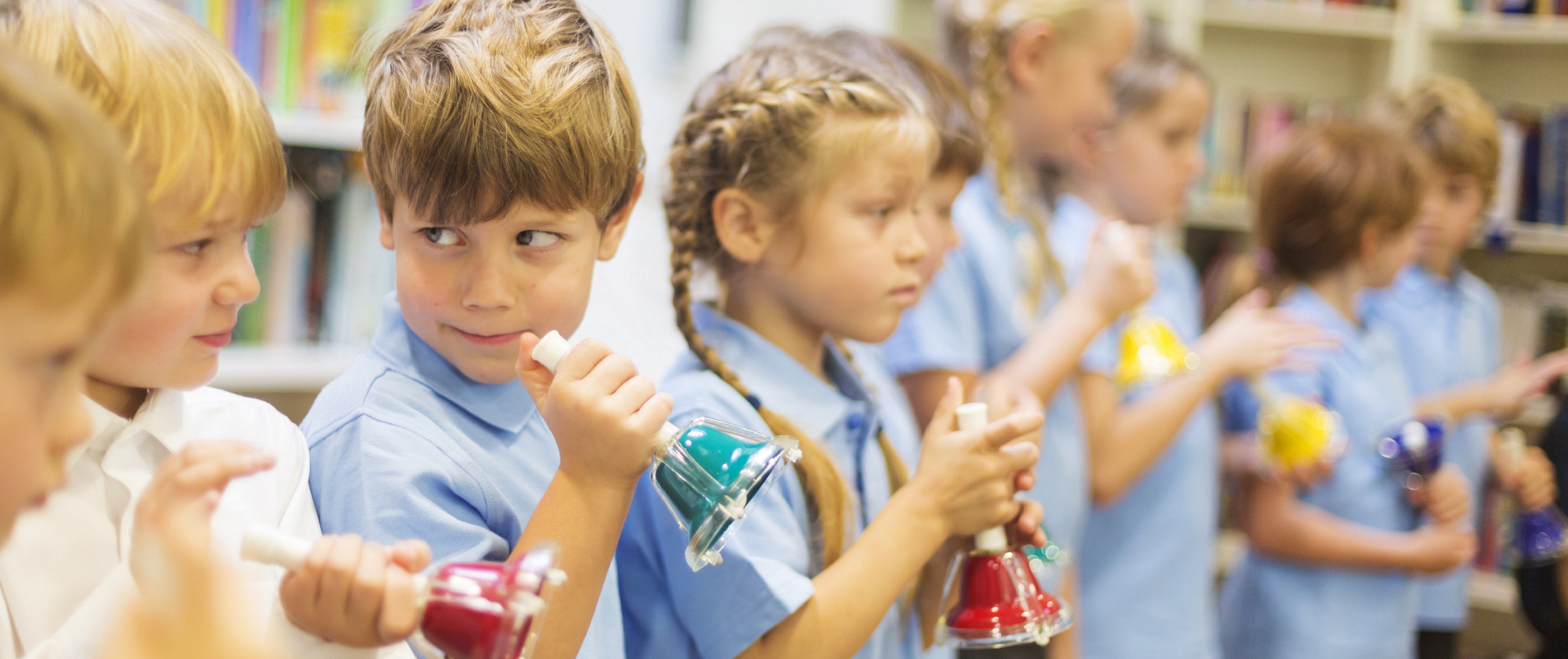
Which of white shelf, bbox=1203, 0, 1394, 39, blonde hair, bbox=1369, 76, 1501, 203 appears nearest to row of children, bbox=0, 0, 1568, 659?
blonde hair, bbox=1369, 76, 1501, 203

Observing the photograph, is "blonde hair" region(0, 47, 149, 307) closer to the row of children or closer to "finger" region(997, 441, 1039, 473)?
the row of children

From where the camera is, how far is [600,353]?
748mm

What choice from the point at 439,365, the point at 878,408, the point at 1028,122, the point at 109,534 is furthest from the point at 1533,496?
the point at 109,534

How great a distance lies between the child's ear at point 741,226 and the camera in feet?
3.61

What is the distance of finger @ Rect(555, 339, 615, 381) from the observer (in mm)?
736

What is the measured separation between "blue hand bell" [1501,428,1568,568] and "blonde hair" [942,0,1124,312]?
34.5 inches

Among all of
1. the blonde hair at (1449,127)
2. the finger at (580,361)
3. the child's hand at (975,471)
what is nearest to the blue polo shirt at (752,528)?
the child's hand at (975,471)

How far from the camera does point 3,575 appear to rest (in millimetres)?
655

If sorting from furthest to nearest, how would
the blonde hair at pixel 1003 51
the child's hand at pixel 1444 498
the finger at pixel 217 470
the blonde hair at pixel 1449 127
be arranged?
the blonde hair at pixel 1449 127 < the child's hand at pixel 1444 498 < the blonde hair at pixel 1003 51 < the finger at pixel 217 470

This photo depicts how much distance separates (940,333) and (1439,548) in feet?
3.47

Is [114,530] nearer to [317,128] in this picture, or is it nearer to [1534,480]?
[317,128]

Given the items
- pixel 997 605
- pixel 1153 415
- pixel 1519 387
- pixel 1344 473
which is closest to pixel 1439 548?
pixel 1344 473

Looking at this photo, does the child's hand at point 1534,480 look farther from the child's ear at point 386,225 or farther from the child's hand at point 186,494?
the child's hand at point 186,494

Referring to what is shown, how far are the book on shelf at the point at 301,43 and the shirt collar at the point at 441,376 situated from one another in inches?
45.5
